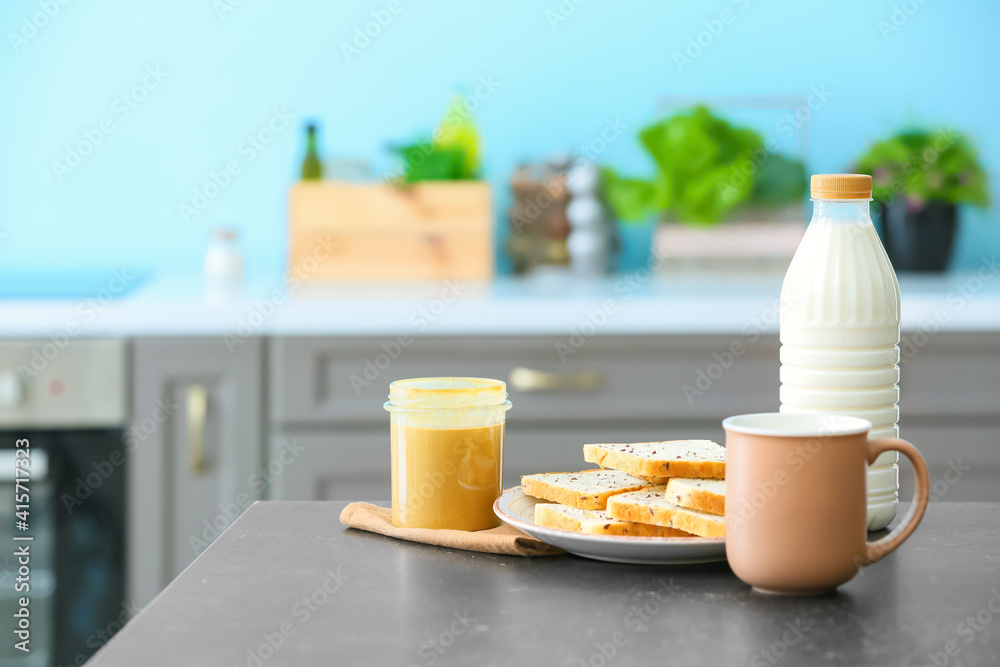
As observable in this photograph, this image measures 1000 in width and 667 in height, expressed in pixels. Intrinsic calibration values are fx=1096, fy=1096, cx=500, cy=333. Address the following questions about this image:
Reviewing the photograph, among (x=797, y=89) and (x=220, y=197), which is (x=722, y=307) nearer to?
(x=797, y=89)

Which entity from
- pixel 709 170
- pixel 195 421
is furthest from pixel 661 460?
pixel 709 170

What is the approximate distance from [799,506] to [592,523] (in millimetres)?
161

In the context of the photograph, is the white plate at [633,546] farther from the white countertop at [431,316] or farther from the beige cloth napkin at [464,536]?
the white countertop at [431,316]

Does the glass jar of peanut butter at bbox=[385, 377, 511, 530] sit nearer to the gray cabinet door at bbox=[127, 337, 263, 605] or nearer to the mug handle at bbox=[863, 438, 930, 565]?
the mug handle at bbox=[863, 438, 930, 565]

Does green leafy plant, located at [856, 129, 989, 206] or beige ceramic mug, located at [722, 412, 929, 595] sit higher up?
green leafy plant, located at [856, 129, 989, 206]

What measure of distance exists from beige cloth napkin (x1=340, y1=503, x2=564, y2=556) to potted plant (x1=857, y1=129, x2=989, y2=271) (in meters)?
1.79

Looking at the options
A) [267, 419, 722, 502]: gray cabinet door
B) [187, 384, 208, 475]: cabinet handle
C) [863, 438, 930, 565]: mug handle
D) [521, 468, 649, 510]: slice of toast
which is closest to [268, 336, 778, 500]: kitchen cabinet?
[267, 419, 722, 502]: gray cabinet door

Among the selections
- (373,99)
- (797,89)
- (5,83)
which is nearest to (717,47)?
(797,89)

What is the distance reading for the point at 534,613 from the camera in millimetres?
680

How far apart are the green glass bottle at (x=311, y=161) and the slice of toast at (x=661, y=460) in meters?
1.62

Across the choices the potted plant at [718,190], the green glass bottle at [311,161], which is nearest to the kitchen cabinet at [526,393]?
the potted plant at [718,190]

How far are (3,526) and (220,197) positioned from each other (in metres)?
0.94

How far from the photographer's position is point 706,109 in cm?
237

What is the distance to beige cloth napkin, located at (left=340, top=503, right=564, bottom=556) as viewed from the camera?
81 cm
